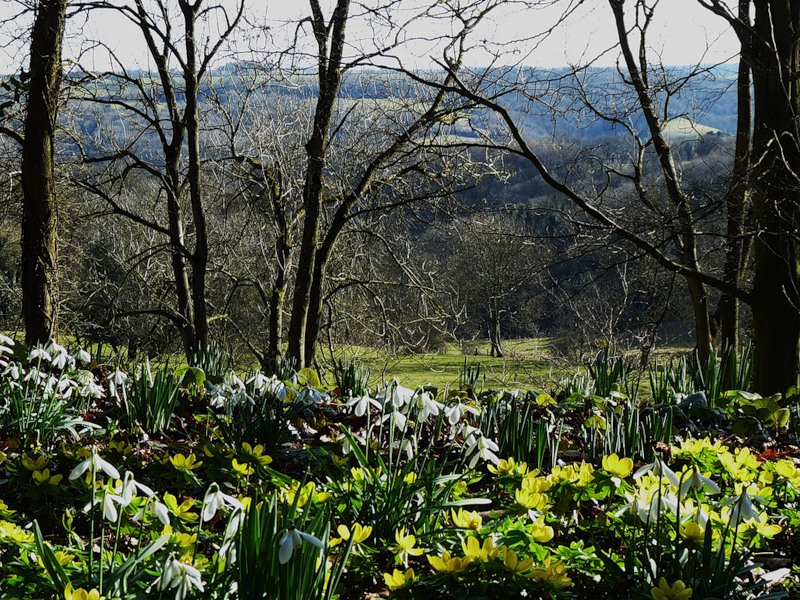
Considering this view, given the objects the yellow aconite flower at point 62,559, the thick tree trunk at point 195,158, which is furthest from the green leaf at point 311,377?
the thick tree trunk at point 195,158

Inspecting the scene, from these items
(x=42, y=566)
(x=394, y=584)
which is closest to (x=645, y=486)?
(x=394, y=584)

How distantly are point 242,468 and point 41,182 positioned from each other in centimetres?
433

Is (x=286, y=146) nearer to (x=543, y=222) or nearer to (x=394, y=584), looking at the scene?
(x=394, y=584)

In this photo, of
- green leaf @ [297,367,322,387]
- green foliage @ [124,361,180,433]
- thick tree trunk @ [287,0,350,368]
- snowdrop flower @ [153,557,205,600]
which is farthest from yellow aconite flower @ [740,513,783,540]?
thick tree trunk @ [287,0,350,368]

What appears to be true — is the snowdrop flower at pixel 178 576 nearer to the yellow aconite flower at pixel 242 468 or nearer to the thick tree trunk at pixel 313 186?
the yellow aconite flower at pixel 242 468

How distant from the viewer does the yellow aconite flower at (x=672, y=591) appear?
1405mm

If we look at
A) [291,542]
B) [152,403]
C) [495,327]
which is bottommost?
[495,327]

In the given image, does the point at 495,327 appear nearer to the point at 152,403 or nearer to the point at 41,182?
the point at 41,182

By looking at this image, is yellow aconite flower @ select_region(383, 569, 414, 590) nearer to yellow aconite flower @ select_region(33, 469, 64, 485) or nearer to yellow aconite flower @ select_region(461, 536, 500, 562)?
yellow aconite flower @ select_region(461, 536, 500, 562)

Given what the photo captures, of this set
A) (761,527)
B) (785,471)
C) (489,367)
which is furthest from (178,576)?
(489,367)

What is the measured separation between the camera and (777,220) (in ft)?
14.9

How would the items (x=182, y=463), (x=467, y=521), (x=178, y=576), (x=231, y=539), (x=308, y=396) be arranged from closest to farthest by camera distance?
(x=178, y=576), (x=231, y=539), (x=467, y=521), (x=182, y=463), (x=308, y=396)

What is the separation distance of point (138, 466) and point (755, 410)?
2382 mm

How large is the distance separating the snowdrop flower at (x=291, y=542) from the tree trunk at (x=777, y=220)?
391cm
